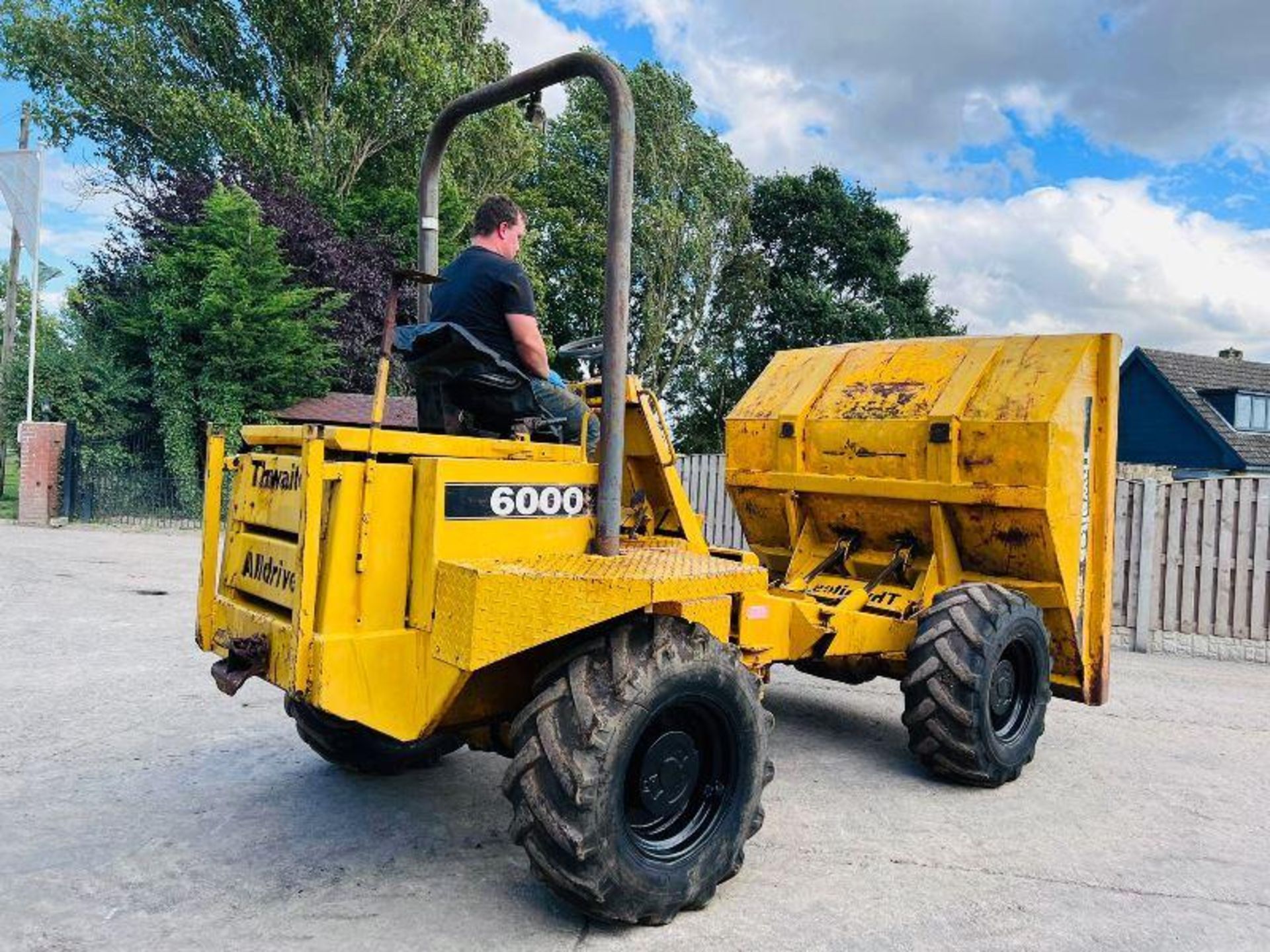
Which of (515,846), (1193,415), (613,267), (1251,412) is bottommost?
(515,846)

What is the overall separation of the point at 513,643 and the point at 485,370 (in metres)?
1.04

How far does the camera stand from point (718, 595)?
3.74 meters

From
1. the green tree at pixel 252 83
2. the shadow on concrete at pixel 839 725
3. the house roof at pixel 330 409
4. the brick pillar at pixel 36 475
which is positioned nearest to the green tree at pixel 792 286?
the green tree at pixel 252 83

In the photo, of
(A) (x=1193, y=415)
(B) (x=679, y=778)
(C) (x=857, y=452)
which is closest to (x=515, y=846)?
(B) (x=679, y=778)

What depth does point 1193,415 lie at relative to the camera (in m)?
33.8

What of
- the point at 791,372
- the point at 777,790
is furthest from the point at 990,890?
the point at 791,372

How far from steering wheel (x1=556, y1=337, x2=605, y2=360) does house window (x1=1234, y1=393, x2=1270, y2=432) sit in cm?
3642

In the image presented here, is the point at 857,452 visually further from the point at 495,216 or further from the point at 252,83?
the point at 252,83

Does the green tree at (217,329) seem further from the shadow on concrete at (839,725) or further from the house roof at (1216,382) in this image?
the house roof at (1216,382)

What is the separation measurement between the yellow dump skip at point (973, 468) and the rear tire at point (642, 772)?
214cm

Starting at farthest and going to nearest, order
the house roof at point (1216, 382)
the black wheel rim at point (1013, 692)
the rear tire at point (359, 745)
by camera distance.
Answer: the house roof at point (1216, 382)
the black wheel rim at point (1013, 692)
the rear tire at point (359, 745)

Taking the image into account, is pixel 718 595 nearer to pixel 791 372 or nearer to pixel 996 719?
pixel 996 719

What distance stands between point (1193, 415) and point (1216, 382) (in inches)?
110

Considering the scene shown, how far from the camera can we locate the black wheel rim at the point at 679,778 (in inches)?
137
